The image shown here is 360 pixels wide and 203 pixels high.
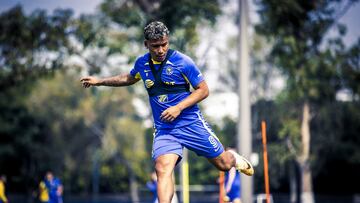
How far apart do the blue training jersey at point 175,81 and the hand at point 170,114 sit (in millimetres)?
251

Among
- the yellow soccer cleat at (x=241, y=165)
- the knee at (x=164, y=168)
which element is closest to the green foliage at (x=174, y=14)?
the yellow soccer cleat at (x=241, y=165)

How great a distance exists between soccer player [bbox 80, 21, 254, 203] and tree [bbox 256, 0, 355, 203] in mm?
17300

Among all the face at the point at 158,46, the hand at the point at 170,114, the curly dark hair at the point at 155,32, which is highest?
the curly dark hair at the point at 155,32

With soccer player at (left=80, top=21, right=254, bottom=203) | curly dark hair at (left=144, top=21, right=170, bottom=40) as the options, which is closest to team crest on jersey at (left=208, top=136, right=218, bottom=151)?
soccer player at (left=80, top=21, right=254, bottom=203)

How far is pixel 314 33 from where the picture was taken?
30.5 metres

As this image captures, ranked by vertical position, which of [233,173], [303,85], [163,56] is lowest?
[233,173]

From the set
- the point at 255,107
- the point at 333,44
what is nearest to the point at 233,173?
the point at 333,44

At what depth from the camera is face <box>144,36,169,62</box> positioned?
6.11m

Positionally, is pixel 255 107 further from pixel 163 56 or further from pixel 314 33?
pixel 163 56

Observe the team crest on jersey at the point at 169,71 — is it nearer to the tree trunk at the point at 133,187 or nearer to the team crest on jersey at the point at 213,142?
the team crest on jersey at the point at 213,142

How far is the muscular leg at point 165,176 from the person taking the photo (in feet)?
20.2

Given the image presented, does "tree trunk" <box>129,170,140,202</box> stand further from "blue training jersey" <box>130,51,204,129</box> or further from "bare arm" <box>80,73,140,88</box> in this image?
"blue training jersey" <box>130,51,204,129</box>

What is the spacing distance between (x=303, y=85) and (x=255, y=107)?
1409 centimetres

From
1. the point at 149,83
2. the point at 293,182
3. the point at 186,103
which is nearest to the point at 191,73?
the point at 186,103
